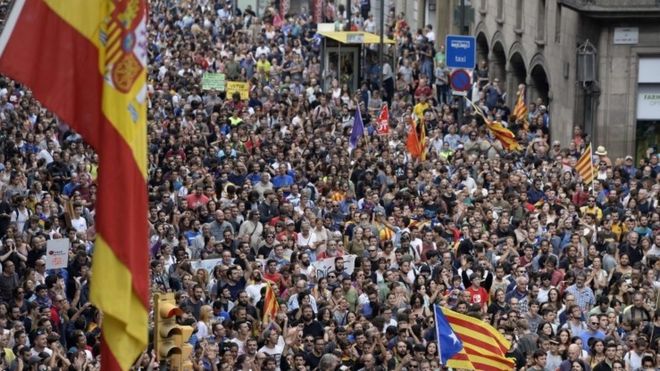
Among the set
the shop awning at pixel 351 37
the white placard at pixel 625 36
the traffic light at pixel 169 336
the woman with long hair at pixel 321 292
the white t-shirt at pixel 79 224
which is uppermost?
the traffic light at pixel 169 336

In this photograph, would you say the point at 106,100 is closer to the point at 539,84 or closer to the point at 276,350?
the point at 276,350

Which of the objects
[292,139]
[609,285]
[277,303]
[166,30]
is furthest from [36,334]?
[166,30]

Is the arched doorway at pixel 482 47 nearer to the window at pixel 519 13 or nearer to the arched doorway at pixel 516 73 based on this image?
the arched doorway at pixel 516 73

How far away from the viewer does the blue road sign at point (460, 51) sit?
115ft

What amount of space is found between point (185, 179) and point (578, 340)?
31.9 feet

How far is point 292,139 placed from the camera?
113 feet

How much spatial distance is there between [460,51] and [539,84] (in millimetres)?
10664

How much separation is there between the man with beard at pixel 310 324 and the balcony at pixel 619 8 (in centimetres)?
2064

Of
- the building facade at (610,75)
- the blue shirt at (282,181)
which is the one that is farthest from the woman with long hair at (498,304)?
the building facade at (610,75)

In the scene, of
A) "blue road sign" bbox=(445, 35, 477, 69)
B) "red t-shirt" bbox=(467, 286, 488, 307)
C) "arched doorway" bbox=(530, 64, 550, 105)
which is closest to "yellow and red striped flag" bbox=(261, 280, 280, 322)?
"red t-shirt" bbox=(467, 286, 488, 307)

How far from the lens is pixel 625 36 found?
135 feet

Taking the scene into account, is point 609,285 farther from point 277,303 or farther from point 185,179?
point 185,179

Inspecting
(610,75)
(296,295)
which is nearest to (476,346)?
(296,295)

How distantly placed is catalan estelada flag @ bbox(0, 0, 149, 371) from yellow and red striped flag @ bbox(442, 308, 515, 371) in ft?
34.3
